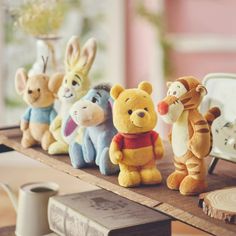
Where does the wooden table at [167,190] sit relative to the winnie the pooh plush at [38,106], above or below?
below

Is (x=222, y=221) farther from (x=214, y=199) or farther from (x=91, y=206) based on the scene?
(x=91, y=206)

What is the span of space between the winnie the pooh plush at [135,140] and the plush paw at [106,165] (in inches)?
2.1

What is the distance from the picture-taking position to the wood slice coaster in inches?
40.8

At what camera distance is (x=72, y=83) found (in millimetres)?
1440

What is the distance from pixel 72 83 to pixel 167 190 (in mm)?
350

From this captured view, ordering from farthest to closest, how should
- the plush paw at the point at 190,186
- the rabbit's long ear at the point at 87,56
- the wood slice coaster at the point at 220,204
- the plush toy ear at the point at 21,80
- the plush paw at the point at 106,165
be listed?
the plush toy ear at the point at 21,80
the rabbit's long ear at the point at 87,56
the plush paw at the point at 106,165
the plush paw at the point at 190,186
the wood slice coaster at the point at 220,204

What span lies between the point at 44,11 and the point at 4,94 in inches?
56.6

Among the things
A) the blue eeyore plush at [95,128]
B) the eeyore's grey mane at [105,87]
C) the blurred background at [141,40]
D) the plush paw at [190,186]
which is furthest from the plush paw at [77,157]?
the blurred background at [141,40]

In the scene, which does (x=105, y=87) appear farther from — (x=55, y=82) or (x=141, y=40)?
(x=141, y=40)

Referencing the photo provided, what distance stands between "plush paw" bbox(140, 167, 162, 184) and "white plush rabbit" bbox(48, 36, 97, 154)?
0.26 m

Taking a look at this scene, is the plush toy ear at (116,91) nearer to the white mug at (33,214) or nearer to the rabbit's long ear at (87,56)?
the rabbit's long ear at (87,56)

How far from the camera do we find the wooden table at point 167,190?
3.42 feet

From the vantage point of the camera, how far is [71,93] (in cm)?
144

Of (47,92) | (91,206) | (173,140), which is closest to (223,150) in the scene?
(173,140)
